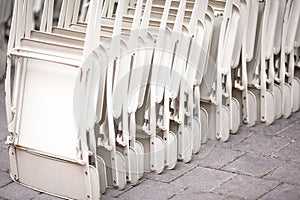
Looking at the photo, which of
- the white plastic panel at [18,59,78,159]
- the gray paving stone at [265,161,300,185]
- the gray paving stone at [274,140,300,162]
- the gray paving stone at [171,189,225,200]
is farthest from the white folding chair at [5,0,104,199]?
the gray paving stone at [274,140,300,162]

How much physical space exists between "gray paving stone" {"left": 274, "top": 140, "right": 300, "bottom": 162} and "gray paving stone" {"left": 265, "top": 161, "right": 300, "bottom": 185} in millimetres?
71

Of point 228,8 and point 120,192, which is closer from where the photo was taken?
point 120,192

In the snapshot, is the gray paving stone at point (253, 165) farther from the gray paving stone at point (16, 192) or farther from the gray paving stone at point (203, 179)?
the gray paving stone at point (16, 192)

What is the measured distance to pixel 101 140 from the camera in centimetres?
407

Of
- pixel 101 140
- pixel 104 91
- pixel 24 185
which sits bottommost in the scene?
pixel 24 185

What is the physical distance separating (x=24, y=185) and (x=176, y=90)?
3.32 ft

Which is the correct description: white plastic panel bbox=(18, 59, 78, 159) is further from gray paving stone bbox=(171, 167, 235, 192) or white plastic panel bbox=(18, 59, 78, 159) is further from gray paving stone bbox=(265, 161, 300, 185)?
gray paving stone bbox=(265, 161, 300, 185)

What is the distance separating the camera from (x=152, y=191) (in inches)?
164

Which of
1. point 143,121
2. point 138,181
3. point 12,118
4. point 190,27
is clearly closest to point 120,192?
point 138,181

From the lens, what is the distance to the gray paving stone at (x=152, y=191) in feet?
13.4

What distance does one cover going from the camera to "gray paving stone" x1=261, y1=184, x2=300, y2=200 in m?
4.07

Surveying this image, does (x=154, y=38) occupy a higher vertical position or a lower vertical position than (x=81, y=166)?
higher

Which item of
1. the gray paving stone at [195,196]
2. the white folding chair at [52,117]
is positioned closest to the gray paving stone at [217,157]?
the gray paving stone at [195,196]

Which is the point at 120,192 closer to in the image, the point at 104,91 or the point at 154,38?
the point at 104,91
